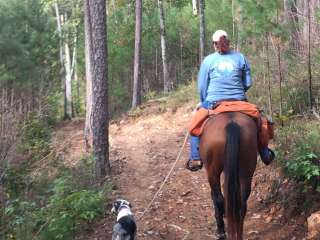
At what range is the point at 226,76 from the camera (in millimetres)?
6441

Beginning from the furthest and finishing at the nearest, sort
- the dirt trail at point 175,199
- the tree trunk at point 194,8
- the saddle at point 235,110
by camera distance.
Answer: the tree trunk at point 194,8 → the dirt trail at point 175,199 → the saddle at point 235,110

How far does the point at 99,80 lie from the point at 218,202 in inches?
166

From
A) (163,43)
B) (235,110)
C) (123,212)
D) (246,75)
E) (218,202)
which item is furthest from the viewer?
(163,43)

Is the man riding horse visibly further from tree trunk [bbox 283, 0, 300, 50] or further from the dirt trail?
tree trunk [bbox 283, 0, 300, 50]

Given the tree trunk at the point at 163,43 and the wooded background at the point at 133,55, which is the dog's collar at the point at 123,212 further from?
the tree trunk at the point at 163,43

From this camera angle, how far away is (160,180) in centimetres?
1012

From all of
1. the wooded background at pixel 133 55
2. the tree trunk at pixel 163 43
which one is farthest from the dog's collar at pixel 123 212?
the tree trunk at pixel 163 43

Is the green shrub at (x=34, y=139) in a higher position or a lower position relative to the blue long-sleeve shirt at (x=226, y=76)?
lower

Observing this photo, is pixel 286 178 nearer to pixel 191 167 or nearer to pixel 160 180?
pixel 191 167

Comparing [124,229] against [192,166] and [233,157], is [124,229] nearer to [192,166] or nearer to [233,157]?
[192,166]

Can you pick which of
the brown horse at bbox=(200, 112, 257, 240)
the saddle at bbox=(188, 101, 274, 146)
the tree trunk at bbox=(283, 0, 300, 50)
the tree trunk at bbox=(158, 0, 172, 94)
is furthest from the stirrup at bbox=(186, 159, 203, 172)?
the tree trunk at bbox=(158, 0, 172, 94)

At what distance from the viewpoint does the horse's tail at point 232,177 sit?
5.55m

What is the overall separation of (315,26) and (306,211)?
4019mm

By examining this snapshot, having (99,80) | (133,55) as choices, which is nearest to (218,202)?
(99,80)
